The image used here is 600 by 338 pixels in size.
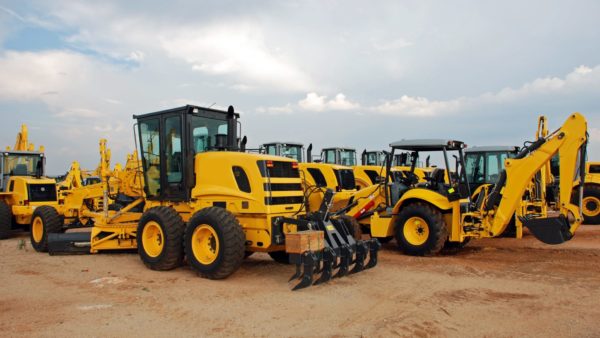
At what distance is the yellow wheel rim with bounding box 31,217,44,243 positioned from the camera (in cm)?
1055

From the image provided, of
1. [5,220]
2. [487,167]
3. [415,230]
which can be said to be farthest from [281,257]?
[5,220]

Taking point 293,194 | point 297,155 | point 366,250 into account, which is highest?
point 297,155

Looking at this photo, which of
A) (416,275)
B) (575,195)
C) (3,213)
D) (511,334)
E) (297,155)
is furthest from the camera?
(297,155)

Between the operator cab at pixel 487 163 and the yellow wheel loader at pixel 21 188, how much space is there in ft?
36.0

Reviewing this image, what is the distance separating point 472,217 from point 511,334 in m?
4.62

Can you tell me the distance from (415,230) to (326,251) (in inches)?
141

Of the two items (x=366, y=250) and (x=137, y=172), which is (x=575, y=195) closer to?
(x=366, y=250)

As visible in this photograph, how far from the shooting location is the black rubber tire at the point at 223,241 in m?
7.11

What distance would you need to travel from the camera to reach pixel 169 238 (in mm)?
7918

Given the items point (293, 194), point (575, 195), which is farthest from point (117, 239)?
point (575, 195)

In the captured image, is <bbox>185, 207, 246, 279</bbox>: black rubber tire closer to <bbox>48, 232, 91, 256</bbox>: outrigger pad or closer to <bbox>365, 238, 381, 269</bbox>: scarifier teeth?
<bbox>365, 238, 381, 269</bbox>: scarifier teeth

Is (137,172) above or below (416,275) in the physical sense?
above

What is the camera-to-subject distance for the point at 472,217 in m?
9.48

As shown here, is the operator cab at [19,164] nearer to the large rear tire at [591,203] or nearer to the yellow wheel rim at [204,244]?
the yellow wheel rim at [204,244]
